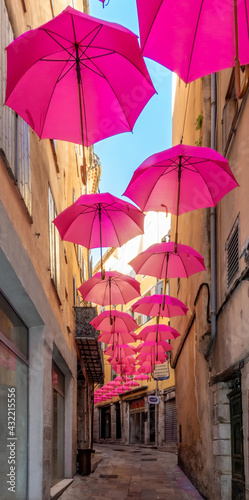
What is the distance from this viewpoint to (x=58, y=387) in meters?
13.1

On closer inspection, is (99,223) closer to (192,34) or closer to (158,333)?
(192,34)

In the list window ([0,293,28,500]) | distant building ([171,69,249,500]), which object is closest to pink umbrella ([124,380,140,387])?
distant building ([171,69,249,500])

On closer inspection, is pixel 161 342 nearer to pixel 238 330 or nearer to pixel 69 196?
pixel 69 196

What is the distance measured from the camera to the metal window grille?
881 centimetres

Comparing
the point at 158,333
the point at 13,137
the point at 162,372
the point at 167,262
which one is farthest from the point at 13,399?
the point at 162,372

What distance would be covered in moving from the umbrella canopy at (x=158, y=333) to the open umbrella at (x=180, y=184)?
9400mm

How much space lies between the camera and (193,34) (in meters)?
5.53

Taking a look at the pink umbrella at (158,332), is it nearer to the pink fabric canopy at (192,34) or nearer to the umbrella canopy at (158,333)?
the umbrella canopy at (158,333)

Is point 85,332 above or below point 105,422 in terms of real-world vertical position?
above

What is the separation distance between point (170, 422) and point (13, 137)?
2806 centimetres

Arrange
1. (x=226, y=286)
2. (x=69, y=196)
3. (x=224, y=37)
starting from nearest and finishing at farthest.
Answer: (x=224, y=37), (x=226, y=286), (x=69, y=196)

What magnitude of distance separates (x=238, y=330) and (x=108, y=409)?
45.1 m

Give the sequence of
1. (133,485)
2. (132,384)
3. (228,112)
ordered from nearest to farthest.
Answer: (228,112), (133,485), (132,384)

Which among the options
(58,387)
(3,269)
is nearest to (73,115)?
(3,269)
